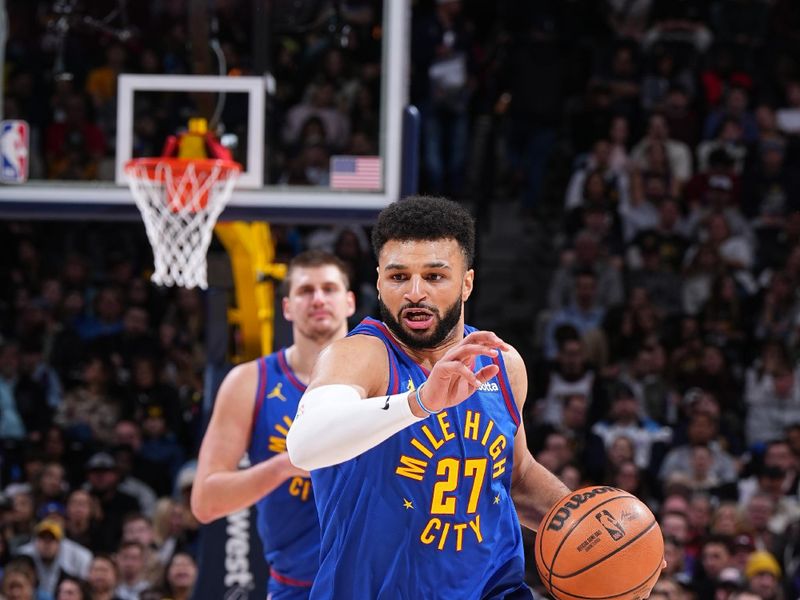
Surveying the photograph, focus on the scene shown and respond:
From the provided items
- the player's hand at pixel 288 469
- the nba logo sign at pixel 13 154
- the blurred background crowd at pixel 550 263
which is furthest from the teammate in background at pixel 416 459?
the nba logo sign at pixel 13 154

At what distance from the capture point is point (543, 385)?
450 inches

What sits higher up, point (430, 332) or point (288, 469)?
point (430, 332)

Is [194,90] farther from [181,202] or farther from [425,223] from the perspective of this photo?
[425,223]

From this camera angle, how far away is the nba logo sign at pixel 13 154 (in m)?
7.51

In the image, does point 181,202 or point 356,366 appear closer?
point 356,366

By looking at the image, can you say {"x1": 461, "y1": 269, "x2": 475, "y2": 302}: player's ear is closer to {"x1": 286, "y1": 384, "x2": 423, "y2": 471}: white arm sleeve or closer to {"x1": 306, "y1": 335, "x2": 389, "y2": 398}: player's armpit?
{"x1": 306, "y1": 335, "x2": 389, "y2": 398}: player's armpit

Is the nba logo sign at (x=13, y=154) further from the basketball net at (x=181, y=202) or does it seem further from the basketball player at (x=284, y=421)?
the basketball player at (x=284, y=421)

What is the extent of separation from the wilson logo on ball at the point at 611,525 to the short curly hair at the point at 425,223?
87 centimetres

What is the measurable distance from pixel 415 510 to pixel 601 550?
60 cm

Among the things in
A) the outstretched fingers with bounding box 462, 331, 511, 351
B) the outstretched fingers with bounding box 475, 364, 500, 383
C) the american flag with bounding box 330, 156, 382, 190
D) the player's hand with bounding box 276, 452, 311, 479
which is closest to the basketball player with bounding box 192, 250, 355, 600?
the player's hand with bounding box 276, 452, 311, 479

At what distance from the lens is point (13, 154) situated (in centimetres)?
755

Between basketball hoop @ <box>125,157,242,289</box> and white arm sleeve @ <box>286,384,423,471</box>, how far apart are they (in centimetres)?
354

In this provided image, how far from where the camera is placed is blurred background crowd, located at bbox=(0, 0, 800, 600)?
9414 millimetres

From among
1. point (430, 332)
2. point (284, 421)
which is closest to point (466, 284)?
point (430, 332)
